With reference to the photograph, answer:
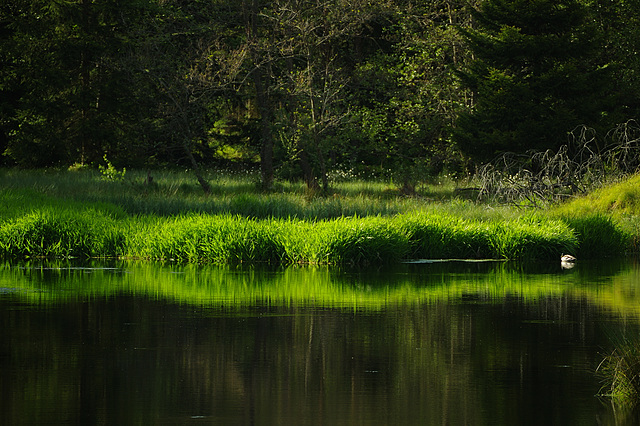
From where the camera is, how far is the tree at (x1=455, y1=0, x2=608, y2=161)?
2986cm

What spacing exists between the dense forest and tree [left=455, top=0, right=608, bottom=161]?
0.17 ft

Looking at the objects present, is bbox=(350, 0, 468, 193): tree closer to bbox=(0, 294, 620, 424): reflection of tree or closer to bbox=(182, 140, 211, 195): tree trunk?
bbox=(182, 140, 211, 195): tree trunk

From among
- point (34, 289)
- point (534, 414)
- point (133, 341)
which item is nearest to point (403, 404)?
point (534, 414)

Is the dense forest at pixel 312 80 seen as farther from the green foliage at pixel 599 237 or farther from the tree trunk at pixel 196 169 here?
the green foliage at pixel 599 237

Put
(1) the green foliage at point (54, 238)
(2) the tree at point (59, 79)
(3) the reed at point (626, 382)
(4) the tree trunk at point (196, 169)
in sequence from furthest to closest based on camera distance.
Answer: (2) the tree at point (59, 79) < (4) the tree trunk at point (196, 169) < (1) the green foliage at point (54, 238) < (3) the reed at point (626, 382)

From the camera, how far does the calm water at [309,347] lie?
24.0 ft

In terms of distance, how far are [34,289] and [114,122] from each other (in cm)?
2481

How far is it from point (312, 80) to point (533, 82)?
27.1ft

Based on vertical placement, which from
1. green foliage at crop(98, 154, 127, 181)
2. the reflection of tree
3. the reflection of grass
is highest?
green foliage at crop(98, 154, 127, 181)

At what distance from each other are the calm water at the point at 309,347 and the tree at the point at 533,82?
46.7ft

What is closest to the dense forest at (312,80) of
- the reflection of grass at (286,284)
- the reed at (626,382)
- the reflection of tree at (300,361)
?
the reflection of grass at (286,284)

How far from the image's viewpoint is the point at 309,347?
984 cm

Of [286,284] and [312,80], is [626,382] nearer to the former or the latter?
[286,284]

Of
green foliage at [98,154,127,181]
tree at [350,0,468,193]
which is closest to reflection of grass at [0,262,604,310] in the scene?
green foliage at [98,154,127,181]
